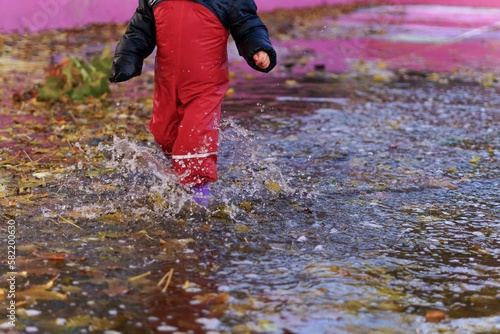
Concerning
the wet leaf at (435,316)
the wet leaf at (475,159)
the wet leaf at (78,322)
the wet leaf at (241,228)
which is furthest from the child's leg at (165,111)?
the wet leaf at (475,159)

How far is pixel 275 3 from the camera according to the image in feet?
69.7

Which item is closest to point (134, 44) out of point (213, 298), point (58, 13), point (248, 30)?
point (248, 30)

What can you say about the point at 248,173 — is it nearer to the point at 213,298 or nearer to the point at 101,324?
the point at 213,298

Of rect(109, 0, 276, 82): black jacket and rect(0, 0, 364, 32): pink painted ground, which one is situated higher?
rect(0, 0, 364, 32): pink painted ground

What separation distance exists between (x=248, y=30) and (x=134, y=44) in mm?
636

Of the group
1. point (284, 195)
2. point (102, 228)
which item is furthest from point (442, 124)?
point (102, 228)

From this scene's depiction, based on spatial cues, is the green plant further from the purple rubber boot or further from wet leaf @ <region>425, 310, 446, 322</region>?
wet leaf @ <region>425, 310, 446, 322</region>

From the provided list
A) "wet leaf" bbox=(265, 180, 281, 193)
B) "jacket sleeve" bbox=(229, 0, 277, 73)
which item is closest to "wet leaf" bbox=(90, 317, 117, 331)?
"jacket sleeve" bbox=(229, 0, 277, 73)

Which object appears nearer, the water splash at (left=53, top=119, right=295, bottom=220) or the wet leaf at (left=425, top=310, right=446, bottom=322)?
the wet leaf at (left=425, top=310, right=446, bottom=322)

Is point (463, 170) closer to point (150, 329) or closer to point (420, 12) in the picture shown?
point (150, 329)

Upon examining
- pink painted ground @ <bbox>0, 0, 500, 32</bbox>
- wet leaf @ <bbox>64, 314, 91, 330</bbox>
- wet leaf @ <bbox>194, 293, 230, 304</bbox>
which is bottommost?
wet leaf @ <bbox>194, 293, 230, 304</bbox>

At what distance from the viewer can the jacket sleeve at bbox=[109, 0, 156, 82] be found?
4.45m

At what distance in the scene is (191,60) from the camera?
4.36 metres

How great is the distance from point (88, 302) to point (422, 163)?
3350mm
